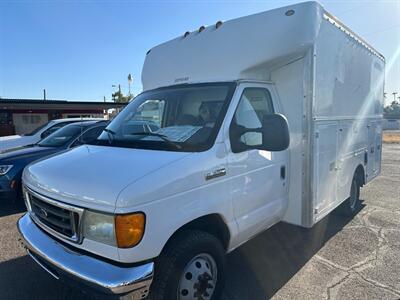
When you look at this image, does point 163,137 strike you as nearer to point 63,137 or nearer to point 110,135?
point 110,135

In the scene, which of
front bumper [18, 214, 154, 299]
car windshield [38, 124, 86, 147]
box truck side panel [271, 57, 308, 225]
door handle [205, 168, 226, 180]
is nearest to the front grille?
front bumper [18, 214, 154, 299]

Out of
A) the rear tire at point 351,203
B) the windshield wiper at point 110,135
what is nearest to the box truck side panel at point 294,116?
the windshield wiper at point 110,135

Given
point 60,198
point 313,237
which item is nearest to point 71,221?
point 60,198

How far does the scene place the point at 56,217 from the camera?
8.55 ft

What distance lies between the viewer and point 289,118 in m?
3.89

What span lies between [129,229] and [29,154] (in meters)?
5.27

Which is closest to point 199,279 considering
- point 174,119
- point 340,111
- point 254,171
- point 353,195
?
point 254,171

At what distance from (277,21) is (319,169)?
1918 mm

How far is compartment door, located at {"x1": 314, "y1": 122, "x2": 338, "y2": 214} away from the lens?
4035 millimetres

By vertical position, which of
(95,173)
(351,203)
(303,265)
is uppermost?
(95,173)

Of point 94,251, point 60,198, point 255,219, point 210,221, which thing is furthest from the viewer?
point 255,219

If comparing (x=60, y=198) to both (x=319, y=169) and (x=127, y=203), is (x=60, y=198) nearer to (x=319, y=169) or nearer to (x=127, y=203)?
(x=127, y=203)

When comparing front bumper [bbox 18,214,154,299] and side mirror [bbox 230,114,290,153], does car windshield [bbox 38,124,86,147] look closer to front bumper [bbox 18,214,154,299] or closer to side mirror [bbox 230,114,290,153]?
front bumper [bbox 18,214,154,299]

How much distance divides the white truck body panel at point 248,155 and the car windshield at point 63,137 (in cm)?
331
